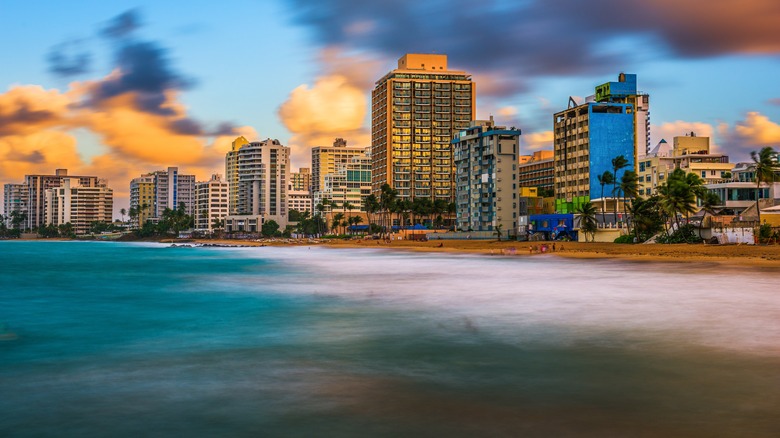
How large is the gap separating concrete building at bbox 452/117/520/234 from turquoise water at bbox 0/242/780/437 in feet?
428

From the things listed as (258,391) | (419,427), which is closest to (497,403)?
(419,427)

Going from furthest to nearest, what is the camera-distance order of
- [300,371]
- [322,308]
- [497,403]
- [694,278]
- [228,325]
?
[694,278]
[322,308]
[228,325]
[300,371]
[497,403]

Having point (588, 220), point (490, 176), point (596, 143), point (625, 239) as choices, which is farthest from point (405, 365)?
point (490, 176)

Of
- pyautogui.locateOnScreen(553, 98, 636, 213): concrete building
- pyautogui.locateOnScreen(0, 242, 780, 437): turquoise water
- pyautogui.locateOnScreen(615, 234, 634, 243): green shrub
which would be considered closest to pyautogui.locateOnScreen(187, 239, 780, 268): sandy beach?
pyautogui.locateOnScreen(615, 234, 634, 243): green shrub

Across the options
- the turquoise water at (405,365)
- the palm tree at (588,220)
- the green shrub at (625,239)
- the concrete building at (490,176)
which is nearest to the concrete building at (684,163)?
the palm tree at (588,220)

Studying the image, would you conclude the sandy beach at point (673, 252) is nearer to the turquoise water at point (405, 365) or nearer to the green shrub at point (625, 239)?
the green shrub at point (625, 239)

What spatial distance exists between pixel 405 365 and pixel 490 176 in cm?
15775

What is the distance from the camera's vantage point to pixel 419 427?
42.1 ft

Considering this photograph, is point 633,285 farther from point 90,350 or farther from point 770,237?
point 770,237

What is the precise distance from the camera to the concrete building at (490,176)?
172 metres

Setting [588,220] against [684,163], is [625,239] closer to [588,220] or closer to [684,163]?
[588,220]

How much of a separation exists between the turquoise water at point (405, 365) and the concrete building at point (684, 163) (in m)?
97.5

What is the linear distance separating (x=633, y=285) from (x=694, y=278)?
23.0ft

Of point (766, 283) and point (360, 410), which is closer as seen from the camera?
point (360, 410)
